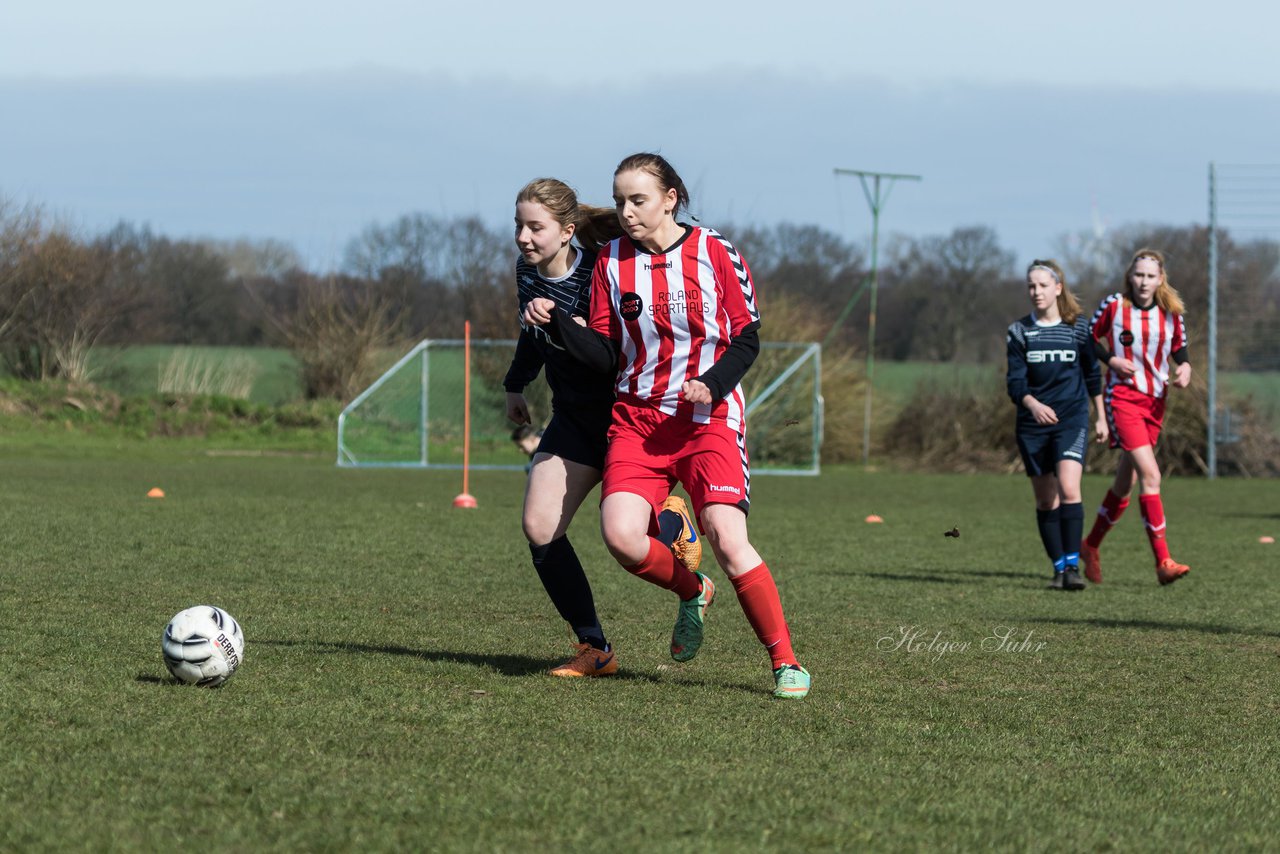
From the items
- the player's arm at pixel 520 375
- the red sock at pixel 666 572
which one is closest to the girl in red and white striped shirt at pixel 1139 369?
the red sock at pixel 666 572

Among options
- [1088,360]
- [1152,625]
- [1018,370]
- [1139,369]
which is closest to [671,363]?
[1152,625]

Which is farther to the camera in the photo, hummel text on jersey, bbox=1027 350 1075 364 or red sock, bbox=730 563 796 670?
hummel text on jersey, bbox=1027 350 1075 364

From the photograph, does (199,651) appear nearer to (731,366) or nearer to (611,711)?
(611,711)

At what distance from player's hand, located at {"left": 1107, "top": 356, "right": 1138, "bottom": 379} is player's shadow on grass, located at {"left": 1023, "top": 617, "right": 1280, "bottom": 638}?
239 cm

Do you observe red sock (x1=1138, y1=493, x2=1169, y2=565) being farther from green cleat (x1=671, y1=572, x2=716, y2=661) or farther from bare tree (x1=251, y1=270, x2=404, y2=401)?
bare tree (x1=251, y1=270, x2=404, y2=401)

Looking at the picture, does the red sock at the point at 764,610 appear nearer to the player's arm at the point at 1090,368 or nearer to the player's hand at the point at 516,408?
the player's hand at the point at 516,408

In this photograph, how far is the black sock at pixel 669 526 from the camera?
5441 millimetres

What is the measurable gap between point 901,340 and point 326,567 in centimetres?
3672

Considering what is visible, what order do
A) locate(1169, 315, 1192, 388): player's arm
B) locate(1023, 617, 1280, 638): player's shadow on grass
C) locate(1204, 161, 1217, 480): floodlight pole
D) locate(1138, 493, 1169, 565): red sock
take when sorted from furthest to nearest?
locate(1204, 161, 1217, 480): floodlight pole → locate(1169, 315, 1192, 388): player's arm → locate(1138, 493, 1169, 565): red sock → locate(1023, 617, 1280, 638): player's shadow on grass

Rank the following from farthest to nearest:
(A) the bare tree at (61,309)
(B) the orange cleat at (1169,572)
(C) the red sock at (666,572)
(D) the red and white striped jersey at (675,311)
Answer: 1. (A) the bare tree at (61,309)
2. (B) the orange cleat at (1169,572)
3. (C) the red sock at (666,572)
4. (D) the red and white striped jersey at (675,311)

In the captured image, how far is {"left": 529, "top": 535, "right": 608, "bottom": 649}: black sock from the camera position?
5.31m

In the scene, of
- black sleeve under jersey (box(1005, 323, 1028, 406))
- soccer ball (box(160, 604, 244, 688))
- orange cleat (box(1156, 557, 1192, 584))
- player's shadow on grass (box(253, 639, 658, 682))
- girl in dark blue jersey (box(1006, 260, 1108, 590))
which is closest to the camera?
soccer ball (box(160, 604, 244, 688))

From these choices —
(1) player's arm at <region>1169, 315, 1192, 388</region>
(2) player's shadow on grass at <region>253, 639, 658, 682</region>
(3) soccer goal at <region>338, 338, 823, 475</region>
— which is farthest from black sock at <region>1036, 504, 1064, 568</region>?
(3) soccer goal at <region>338, 338, 823, 475</region>

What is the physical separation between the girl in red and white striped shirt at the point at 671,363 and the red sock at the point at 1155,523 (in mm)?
4673
